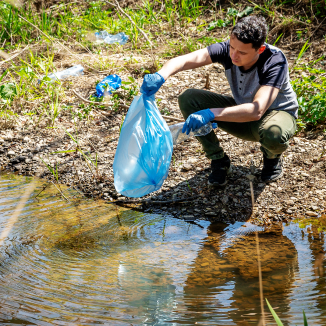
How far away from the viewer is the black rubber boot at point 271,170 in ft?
8.56

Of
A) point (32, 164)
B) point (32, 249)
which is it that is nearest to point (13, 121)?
point (32, 164)

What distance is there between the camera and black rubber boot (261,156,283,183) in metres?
2.61

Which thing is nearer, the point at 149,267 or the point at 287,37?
the point at 149,267

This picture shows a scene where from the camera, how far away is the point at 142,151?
2203mm

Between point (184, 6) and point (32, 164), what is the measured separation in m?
3.07

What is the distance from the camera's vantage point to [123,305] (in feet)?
5.38

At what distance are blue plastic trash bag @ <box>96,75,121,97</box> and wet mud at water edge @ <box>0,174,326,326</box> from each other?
1.40 meters

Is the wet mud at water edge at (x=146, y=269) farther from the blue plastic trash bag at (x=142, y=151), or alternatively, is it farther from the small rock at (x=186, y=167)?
the small rock at (x=186, y=167)

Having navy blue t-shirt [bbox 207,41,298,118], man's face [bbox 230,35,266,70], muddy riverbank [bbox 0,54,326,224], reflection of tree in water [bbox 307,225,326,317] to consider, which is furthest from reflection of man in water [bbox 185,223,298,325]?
man's face [bbox 230,35,266,70]

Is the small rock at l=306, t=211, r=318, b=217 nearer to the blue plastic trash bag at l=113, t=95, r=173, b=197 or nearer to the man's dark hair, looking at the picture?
the blue plastic trash bag at l=113, t=95, r=173, b=197

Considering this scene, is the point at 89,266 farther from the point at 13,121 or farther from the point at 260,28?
the point at 13,121

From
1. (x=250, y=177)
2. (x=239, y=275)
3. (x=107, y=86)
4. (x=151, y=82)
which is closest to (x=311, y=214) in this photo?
(x=250, y=177)

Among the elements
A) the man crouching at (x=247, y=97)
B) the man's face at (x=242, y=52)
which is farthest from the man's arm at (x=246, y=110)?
the man's face at (x=242, y=52)

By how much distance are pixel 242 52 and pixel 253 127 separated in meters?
0.53
